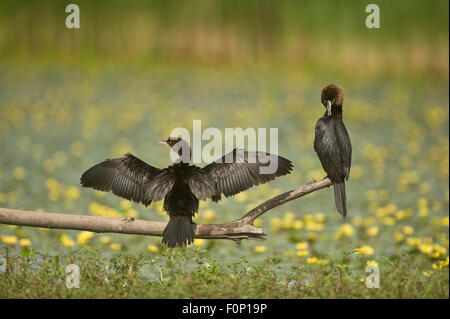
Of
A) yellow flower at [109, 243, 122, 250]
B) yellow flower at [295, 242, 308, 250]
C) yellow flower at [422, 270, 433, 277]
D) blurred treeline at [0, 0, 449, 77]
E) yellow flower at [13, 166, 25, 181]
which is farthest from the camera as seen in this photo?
blurred treeline at [0, 0, 449, 77]

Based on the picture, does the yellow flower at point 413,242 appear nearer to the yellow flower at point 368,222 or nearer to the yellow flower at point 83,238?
the yellow flower at point 368,222

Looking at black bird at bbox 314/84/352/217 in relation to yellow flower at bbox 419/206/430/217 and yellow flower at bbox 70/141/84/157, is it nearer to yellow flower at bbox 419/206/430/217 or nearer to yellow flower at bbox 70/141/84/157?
yellow flower at bbox 419/206/430/217

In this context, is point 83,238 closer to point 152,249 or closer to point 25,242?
point 25,242

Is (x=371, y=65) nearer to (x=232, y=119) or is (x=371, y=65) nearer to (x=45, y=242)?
(x=232, y=119)

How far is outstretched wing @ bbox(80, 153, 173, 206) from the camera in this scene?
3477 mm

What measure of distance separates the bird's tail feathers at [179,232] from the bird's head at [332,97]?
3.26 feet

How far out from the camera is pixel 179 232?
10.9 feet

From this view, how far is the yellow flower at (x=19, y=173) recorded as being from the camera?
6242 mm

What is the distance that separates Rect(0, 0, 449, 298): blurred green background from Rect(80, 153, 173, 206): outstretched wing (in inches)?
43.4

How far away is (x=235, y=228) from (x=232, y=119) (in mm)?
5305

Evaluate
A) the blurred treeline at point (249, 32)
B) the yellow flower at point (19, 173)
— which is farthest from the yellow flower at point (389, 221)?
the blurred treeline at point (249, 32)

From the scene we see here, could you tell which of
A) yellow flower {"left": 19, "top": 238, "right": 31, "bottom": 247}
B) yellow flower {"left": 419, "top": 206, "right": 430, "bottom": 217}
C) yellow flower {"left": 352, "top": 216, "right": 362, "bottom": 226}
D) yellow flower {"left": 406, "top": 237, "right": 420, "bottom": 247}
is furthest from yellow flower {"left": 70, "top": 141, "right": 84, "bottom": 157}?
yellow flower {"left": 406, "top": 237, "right": 420, "bottom": 247}

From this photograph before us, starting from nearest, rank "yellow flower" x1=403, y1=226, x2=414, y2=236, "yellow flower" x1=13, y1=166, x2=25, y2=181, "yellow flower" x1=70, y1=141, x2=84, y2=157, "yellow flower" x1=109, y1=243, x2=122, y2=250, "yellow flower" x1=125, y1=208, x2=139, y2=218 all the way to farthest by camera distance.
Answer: "yellow flower" x1=109, y1=243, x2=122, y2=250, "yellow flower" x1=125, y1=208, x2=139, y2=218, "yellow flower" x1=403, y1=226, x2=414, y2=236, "yellow flower" x1=13, y1=166, x2=25, y2=181, "yellow flower" x1=70, y1=141, x2=84, y2=157
